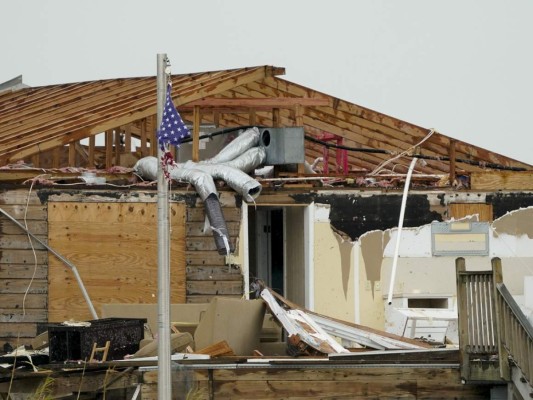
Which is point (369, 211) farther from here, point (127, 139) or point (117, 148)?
point (127, 139)

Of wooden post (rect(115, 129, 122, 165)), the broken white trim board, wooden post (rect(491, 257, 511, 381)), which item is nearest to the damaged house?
wooden post (rect(115, 129, 122, 165))

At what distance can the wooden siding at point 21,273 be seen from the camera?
22.7 meters

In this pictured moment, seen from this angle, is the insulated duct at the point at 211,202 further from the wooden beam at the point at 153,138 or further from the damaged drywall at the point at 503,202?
the damaged drywall at the point at 503,202

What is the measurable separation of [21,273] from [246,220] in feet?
11.5

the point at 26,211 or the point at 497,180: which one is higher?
the point at 497,180

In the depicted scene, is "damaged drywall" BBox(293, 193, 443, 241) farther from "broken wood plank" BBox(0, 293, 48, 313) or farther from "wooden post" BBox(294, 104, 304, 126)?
"broken wood plank" BBox(0, 293, 48, 313)

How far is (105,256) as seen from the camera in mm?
22953

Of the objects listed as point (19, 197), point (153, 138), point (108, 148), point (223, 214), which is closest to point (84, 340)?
point (19, 197)

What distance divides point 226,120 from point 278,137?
5149mm

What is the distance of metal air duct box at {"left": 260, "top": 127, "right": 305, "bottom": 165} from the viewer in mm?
23875

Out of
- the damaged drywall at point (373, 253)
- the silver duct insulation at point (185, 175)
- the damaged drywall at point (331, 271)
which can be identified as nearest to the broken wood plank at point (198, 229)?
the silver duct insulation at point (185, 175)

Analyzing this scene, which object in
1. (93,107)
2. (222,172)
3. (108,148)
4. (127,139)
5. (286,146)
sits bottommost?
(222,172)

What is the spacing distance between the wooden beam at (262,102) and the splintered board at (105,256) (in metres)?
2.21

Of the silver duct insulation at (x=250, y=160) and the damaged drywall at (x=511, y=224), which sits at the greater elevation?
the silver duct insulation at (x=250, y=160)
